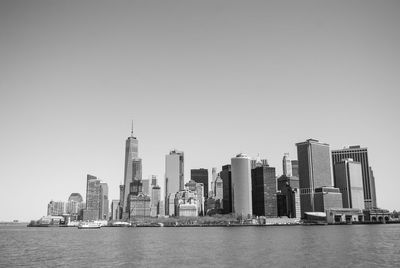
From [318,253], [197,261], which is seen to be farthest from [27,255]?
[318,253]

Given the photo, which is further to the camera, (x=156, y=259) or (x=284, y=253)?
(x=284, y=253)

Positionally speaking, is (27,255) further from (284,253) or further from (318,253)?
(318,253)

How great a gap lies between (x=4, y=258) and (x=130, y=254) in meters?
23.0

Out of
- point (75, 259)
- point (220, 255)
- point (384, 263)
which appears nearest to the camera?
point (384, 263)

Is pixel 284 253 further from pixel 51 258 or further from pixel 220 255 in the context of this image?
pixel 51 258

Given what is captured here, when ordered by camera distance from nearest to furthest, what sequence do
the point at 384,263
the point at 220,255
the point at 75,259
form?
1. the point at 384,263
2. the point at 75,259
3. the point at 220,255

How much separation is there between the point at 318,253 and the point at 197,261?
83.1 ft

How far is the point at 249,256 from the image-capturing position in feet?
267

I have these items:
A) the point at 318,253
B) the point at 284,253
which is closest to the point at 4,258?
the point at 284,253

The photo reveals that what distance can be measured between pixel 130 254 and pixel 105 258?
7.96m

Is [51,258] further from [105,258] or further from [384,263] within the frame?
[384,263]

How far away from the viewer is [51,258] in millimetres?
79750

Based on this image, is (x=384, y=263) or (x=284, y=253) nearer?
(x=384, y=263)

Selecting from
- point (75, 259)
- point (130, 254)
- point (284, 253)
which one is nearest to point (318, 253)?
point (284, 253)
